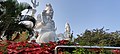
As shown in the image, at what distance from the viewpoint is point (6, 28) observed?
17.3m

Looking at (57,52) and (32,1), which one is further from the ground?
(32,1)

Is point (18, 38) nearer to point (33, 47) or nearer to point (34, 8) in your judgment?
point (33, 47)

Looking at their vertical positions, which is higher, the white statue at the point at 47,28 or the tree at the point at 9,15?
the tree at the point at 9,15

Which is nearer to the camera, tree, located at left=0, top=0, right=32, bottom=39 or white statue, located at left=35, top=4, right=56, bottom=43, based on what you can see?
white statue, located at left=35, top=4, right=56, bottom=43

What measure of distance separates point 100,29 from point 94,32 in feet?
1.36

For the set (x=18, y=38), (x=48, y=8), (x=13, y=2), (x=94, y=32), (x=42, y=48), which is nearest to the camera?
(x=42, y=48)

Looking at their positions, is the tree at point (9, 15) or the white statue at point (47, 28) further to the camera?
the tree at point (9, 15)

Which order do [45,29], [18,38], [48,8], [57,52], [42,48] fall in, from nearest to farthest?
[57,52] < [42,48] < [18,38] < [45,29] < [48,8]

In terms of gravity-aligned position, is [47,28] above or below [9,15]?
below

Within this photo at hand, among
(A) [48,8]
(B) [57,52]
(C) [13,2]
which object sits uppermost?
(C) [13,2]

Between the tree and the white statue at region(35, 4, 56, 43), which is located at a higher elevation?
the tree

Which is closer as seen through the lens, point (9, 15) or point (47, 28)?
point (47, 28)

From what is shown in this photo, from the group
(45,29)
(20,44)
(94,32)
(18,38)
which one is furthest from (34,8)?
(20,44)

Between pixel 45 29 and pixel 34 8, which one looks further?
pixel 34 8
